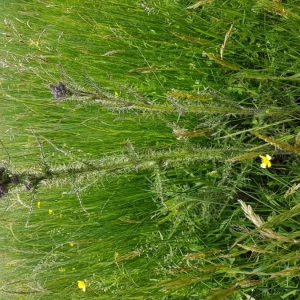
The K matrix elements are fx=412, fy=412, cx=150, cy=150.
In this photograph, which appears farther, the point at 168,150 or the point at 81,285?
the point at 81,285

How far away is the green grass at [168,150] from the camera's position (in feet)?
4.96

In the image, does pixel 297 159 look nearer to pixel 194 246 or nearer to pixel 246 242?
pixel 246 242

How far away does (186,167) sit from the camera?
1.79 metres

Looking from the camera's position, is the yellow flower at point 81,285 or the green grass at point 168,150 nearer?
the green grass at point 168,150

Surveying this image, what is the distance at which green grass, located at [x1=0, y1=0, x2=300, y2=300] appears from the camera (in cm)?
151

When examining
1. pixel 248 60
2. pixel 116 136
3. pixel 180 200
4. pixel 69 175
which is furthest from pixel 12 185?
pixel 248 60

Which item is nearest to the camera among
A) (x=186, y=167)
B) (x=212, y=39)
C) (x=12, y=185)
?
(x=12, y=185)

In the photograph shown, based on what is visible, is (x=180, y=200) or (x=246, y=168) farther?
(x=180, y=200)

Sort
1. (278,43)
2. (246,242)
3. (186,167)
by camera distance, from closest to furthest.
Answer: (246,242)
(278,43)
(186,167)

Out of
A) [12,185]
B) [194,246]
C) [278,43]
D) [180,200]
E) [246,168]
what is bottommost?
[194,246]

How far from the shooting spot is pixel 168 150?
1.43m

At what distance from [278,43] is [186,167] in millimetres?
634

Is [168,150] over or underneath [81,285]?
Result: over

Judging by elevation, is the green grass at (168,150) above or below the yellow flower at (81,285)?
above
